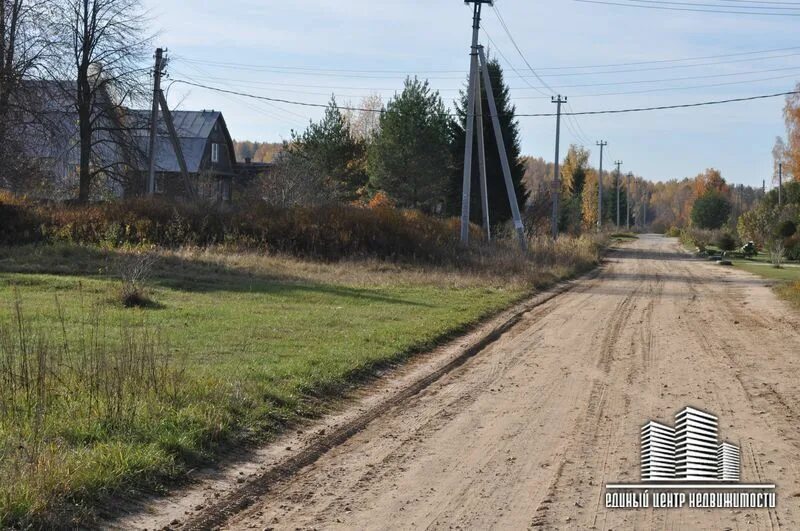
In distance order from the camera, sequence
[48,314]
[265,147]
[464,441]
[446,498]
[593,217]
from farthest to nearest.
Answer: [265,147] → [593,217] → [48,314] → [464,441] → [446,498]

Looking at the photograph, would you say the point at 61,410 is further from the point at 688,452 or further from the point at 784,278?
the point at 784,278

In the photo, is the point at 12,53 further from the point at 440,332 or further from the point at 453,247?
the point at 440,332

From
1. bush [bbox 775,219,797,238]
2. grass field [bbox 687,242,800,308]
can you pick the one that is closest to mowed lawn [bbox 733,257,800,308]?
grass field [bbox 687,242,800,308]

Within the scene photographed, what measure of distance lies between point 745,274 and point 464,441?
3174cm

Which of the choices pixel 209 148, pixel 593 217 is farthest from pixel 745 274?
pixel 593 217

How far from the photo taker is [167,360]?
9.49m

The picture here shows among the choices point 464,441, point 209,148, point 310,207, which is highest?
point 209,148

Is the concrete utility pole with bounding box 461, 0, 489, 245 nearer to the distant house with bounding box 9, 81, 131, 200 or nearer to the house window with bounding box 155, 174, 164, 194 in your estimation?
the distant house with bounding box 9, 81, 131, 200

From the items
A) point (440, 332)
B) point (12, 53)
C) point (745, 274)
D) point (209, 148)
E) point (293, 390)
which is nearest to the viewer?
point (293, 390)

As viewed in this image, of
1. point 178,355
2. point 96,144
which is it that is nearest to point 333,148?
point 96,144

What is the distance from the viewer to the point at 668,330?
1634cm

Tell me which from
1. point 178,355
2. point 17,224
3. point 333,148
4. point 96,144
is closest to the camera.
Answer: point 178,355

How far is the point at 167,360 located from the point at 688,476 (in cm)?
563

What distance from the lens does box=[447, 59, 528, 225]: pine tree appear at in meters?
55.5
